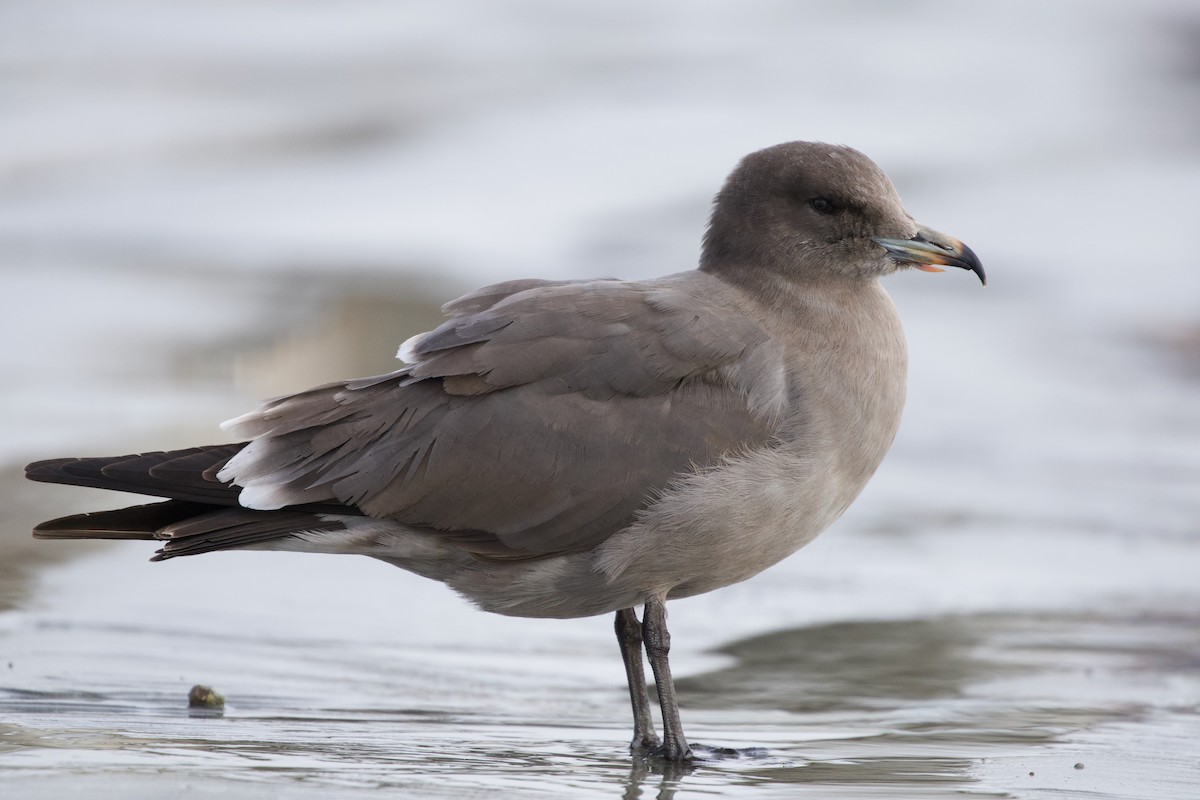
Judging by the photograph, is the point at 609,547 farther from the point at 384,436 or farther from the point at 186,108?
the point at 186,108

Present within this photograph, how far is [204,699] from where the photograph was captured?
Result: 5.00 metres

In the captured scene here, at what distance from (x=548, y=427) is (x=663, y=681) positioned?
797mm

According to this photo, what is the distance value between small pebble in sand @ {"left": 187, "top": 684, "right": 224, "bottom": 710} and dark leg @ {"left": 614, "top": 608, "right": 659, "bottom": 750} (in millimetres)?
1202

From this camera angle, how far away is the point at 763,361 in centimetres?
501

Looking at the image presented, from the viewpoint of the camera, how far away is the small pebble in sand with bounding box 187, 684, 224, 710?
4992mm

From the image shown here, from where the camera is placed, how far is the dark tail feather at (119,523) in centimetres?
492

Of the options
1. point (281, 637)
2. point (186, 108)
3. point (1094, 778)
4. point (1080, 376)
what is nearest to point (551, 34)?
point (186, 108)

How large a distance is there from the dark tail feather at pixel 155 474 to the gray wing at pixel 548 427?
63mm

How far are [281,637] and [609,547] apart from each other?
1702 mm

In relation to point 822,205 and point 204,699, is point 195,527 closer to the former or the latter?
point 204,699

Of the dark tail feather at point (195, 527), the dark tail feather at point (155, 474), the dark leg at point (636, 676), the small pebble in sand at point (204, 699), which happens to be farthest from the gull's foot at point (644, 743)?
the dark tail feather at point (155, 474)

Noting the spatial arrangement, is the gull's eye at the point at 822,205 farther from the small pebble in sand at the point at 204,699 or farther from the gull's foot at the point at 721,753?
the small pebble in sand at the point at 204,699

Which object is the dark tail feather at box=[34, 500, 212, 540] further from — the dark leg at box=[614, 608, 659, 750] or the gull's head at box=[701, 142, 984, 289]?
the gull's head at box=[701, 142, 984, 289]

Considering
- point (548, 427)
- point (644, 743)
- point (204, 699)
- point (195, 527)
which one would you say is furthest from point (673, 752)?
point (195, 527)
